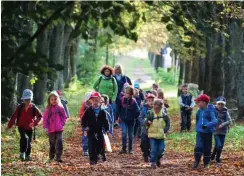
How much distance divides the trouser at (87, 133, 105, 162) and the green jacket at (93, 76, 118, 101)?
5.49m

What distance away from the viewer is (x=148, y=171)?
37.0ft

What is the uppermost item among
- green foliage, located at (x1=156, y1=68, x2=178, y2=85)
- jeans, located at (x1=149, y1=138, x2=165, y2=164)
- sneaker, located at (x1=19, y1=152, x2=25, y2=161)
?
green foliage, located at (x1=156, y1=68, x2=178, y2=85)

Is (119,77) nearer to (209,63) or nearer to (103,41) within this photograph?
(209,63)

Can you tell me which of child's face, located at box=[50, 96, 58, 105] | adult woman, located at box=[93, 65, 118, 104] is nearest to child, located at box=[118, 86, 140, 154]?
child's face, located at box=[50, 96, 58, 105]

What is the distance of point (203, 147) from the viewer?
11781 millimetres

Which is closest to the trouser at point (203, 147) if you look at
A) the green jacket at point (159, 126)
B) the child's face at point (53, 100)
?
the green jacket at point (159, 126)

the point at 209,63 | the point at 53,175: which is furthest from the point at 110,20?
the point at 209,63

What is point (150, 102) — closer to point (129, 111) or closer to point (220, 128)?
point (129, 111)

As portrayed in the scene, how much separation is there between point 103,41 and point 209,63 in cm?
2404

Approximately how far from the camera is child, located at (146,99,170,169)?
11.8 metres

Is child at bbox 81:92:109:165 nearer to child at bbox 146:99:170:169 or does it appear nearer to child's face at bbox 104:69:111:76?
child at bbox 146:99:170:169

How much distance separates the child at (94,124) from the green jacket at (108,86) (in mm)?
5488

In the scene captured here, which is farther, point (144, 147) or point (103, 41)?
point (144, 147)

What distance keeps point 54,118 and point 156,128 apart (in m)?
2.32
